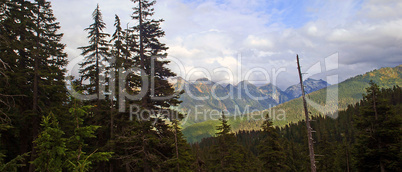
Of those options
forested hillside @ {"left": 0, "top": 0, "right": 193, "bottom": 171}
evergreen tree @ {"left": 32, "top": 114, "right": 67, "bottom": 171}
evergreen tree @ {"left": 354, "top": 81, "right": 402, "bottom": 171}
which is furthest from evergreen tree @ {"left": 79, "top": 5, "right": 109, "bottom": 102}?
evergreen tree @ {"left": 354, "top": 81, "right": 402, "bottom": 171}

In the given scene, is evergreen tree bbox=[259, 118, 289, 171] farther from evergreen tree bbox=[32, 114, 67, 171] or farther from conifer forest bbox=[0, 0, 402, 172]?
evergreen tree bbox=[32, 114, 67, 171]

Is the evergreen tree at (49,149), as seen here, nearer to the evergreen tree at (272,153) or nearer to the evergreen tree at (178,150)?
the evergreen tree at (178,150)

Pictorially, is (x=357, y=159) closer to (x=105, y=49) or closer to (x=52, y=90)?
(x=105, y=49)

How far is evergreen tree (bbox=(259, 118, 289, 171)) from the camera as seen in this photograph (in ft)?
92.3

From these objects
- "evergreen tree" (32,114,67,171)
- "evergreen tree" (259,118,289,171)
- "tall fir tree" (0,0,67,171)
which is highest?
"tall fir tree" (0,0,67,171)

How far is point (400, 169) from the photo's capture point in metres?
20.6

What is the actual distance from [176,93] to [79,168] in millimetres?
10601

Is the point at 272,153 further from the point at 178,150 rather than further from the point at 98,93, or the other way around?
the point at 98,93

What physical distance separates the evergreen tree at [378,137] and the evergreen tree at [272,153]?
8.41 m

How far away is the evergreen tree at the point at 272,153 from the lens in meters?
28.1

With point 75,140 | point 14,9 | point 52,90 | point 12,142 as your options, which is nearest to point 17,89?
point 52,90

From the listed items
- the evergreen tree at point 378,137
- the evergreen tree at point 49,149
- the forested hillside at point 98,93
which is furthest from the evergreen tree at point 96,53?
the evergreen tree at point 378,137

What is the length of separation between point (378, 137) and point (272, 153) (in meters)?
11.5

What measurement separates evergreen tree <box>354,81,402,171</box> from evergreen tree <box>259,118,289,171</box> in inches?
331
